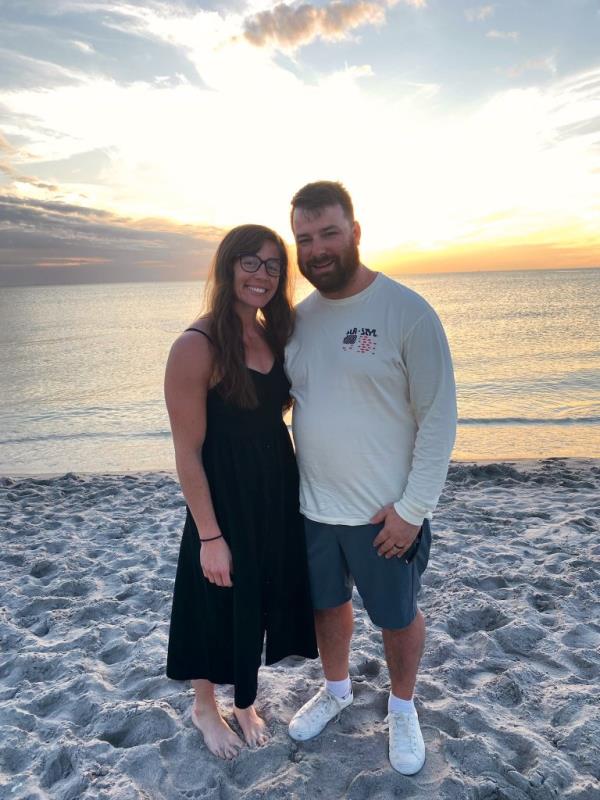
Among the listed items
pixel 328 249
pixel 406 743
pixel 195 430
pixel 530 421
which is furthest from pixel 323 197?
pixel 530 421

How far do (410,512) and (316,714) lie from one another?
4.40ft

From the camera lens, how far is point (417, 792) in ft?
8.30

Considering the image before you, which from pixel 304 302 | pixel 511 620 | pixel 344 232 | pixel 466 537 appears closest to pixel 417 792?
pixel 511 620

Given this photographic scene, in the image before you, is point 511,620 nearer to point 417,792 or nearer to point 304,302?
point 417,792

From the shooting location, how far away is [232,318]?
8.09ft

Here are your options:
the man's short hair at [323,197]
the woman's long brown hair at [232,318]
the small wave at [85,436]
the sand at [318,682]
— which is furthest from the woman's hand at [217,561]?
the small wave at [85,436]

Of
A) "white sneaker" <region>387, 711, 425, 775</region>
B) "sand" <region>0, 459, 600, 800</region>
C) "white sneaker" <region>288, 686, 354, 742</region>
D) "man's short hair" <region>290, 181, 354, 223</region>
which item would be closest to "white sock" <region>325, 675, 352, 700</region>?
"white sneaker" <region>288, 686, 354, 742</region>

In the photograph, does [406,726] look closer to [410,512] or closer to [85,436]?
[410,512]

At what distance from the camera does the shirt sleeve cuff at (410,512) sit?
95.4 inches

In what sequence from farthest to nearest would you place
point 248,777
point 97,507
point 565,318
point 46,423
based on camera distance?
point 565,318, point 46,423, point 97,507, point 248,777

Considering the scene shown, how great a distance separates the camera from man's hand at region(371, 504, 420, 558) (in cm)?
245

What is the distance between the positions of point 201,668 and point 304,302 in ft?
6.01

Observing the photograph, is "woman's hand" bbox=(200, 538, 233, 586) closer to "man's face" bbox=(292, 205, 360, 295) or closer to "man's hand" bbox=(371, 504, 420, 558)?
"man's hand" bbox=(371, 504, 420, 558)

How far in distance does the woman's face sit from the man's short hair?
0.23m
